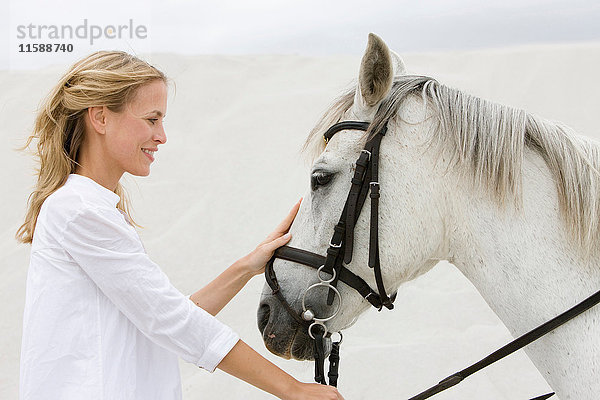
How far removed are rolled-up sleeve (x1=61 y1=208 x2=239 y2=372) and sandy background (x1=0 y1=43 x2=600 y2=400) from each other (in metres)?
0.82

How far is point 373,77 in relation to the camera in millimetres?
1579

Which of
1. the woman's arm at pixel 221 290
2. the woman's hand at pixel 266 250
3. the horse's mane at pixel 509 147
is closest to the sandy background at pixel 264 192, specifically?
the woman's hand at pixel 266 250

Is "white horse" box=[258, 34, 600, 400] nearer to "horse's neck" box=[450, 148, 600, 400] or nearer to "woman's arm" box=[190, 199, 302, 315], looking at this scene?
"horse's neck" box=[450, 148, 600, 400]

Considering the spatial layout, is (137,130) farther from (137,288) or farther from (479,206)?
(479,206)

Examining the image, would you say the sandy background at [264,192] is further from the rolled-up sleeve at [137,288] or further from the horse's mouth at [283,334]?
the rolled-up sleeve at [137,288]

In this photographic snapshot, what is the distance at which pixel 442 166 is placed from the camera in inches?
61.1

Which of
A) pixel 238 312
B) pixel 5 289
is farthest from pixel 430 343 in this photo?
pixel 5 289

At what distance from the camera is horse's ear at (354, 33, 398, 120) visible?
1.51m

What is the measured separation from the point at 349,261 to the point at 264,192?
23.4 feet

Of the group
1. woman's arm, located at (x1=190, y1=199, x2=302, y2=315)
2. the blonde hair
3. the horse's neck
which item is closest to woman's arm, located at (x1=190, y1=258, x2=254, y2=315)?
woman's arm, located at (x1=190, y1=199, x2=302, y2=315)

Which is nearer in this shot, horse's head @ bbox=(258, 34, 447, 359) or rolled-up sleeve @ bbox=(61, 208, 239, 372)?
rolled-up sleeve @ bbox=(61, 208, 239, 372)

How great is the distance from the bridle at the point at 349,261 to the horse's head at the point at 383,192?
2cm

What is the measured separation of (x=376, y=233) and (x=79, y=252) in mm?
797

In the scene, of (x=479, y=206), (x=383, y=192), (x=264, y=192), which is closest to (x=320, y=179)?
A: (x=383, y=192)
